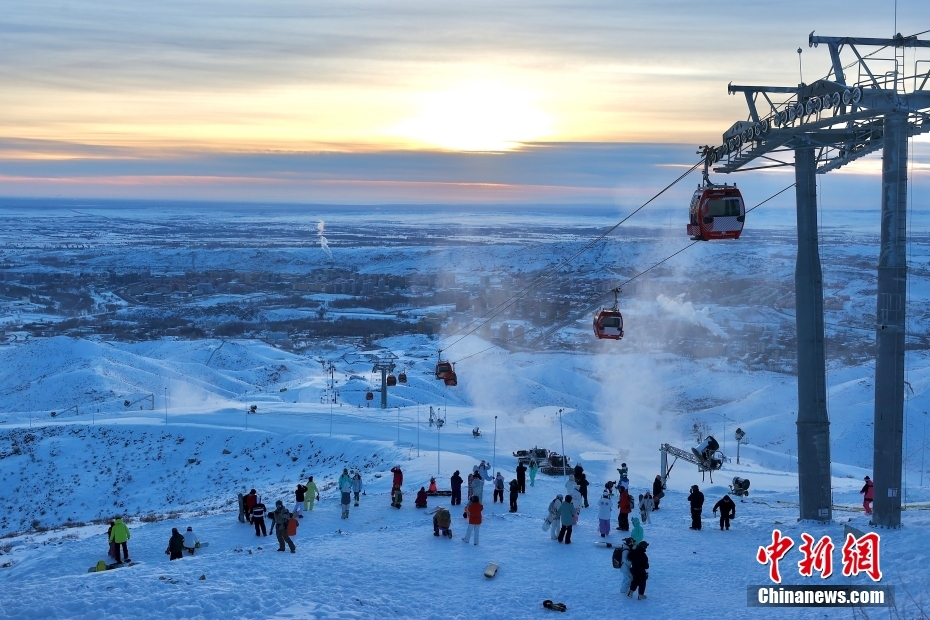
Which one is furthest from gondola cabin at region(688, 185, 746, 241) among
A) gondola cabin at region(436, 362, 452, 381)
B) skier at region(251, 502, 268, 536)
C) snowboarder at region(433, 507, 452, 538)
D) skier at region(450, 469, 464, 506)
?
gondola cabin at region(436, 362, 452, 381)

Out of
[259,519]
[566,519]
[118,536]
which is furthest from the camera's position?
[259,519]

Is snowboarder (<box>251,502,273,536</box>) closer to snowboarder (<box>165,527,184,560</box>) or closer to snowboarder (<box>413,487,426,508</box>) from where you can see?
snowboarder (<box>165,527,184,560</box>)

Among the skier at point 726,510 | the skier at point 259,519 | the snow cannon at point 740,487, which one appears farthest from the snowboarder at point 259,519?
the snow cannon at point 740,487

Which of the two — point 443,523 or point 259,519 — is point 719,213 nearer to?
point 443,523

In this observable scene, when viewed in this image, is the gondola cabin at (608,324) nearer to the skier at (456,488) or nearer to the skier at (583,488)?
the skier at (583,488)

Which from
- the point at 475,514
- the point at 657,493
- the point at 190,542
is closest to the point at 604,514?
the point at 475,514
